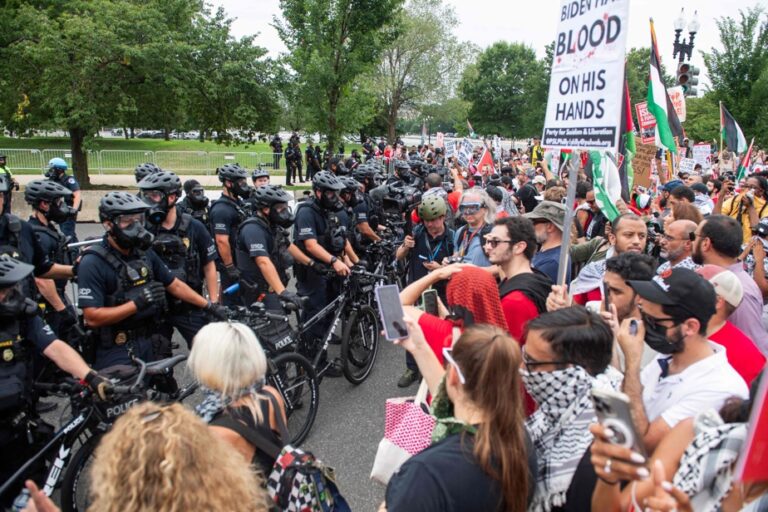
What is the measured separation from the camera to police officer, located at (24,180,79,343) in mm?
5426

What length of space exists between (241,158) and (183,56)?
10.8 meters

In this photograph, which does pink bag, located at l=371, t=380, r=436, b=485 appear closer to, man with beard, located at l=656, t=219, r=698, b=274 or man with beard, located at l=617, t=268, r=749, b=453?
man with beard, located at l=617, t=268, r=749, b=453

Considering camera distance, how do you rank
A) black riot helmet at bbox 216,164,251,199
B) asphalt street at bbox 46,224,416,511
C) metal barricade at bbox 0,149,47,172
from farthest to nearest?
1. metal barricade at bbox 0,149,47,172
2. black riot helmet at bbox 216,164,251,199
3. asphalt street at bbox 46,224,416,511

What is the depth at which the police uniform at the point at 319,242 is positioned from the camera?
6020 mm

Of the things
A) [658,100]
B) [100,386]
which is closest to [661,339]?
[100,386]

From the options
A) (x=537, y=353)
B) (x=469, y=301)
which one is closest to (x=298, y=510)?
(x=537, y=353)

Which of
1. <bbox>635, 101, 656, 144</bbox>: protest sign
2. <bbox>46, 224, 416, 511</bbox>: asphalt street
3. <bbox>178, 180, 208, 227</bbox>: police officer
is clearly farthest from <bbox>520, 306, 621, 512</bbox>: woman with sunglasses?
<bbox>635, 101, 656, 144</bbox>: protest sign

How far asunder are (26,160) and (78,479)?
21.0m

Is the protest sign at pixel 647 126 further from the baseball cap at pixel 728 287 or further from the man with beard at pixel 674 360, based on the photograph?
the man with beard at pixel 674 360

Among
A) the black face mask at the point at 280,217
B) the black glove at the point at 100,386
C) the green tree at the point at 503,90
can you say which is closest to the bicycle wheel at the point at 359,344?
the black face mask at the point at 280,217

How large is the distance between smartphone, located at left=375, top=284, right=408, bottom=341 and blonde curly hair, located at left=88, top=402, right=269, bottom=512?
1133 millimetres

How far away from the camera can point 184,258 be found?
5.46 m

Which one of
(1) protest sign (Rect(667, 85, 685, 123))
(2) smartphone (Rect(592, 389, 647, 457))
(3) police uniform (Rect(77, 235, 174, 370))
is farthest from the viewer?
(1) protest sign (Rect(667, 85, 685, 123))

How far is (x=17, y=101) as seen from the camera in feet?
58.8
